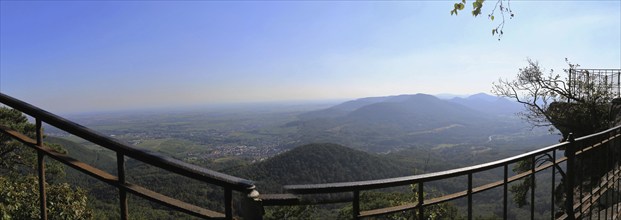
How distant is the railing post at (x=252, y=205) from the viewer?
1.30 m

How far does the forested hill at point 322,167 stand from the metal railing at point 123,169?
64865 millimetres

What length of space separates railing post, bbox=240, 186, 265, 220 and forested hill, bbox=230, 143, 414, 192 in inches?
2574

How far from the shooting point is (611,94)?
13.8 metres

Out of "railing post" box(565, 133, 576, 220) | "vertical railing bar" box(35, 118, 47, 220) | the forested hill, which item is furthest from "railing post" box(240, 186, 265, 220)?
the forested hill

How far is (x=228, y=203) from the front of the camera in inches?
53.7

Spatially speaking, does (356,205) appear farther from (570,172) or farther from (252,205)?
(570,172)

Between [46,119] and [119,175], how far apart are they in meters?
0.56

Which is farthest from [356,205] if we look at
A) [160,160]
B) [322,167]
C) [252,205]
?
[322,167]

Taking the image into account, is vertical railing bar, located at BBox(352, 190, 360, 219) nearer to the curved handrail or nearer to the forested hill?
the curved handrail

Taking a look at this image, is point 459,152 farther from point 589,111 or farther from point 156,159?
point 156,159

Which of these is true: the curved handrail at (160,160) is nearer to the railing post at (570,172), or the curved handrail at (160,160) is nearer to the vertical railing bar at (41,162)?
the vertical railing bar at (41,162)

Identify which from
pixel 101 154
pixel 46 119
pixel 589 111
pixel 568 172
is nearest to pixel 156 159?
pixel 46 119

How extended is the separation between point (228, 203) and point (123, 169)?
549 mm

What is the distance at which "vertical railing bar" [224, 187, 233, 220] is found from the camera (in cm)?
134
